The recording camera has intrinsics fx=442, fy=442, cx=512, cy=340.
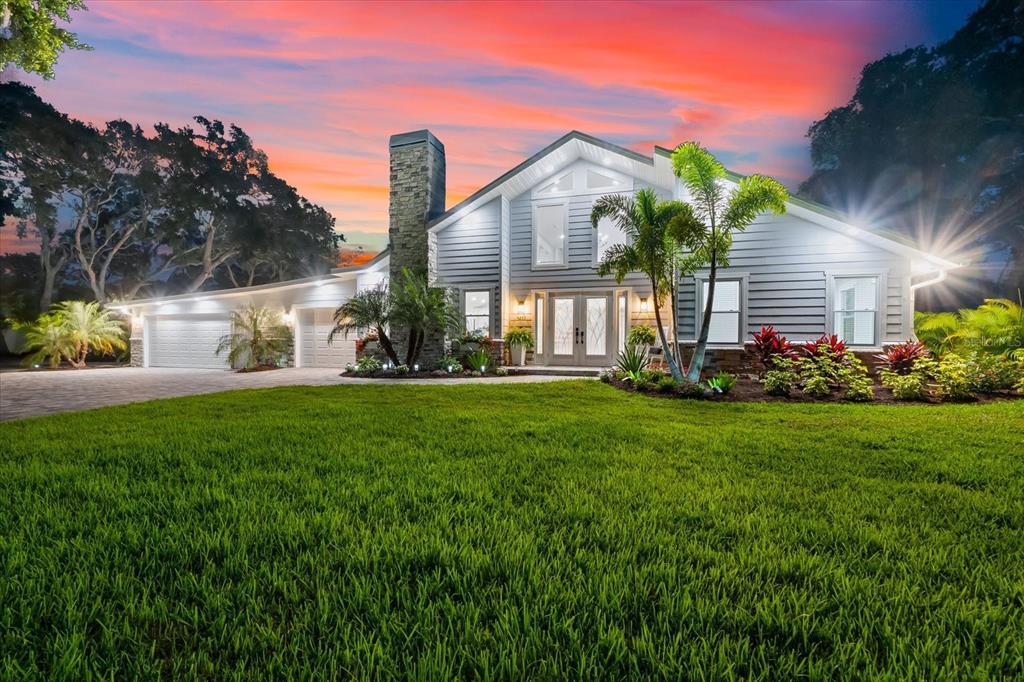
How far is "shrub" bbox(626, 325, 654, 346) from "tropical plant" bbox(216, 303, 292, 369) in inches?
446

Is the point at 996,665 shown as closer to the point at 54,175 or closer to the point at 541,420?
the point at 541,420

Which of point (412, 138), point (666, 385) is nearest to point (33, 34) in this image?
point (412, 138)

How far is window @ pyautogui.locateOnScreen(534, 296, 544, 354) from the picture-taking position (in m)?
12.3

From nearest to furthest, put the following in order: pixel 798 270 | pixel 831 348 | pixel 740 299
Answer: pixel 831 348 < pixel 798 270 < pixel 740 299

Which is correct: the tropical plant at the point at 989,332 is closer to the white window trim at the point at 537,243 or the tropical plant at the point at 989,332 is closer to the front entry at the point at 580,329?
the front entry at the point at 580,329

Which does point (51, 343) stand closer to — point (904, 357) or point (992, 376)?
point (904, 357)

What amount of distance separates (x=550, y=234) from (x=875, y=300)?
7882 mm

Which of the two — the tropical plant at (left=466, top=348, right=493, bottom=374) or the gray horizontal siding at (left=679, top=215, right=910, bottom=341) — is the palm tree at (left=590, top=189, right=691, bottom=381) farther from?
the tropical plant at (left=466, top=348, right=493, bottom=374)

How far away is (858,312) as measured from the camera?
1016cm

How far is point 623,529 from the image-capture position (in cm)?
220

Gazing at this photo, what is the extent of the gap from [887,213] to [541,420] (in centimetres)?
2527

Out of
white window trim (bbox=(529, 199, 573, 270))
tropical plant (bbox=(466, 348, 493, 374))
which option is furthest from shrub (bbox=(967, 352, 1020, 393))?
tropical plant (bbox=(466, 348, 493, 374))

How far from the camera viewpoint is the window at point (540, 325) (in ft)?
40.5

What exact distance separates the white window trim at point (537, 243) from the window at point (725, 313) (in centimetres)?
368
